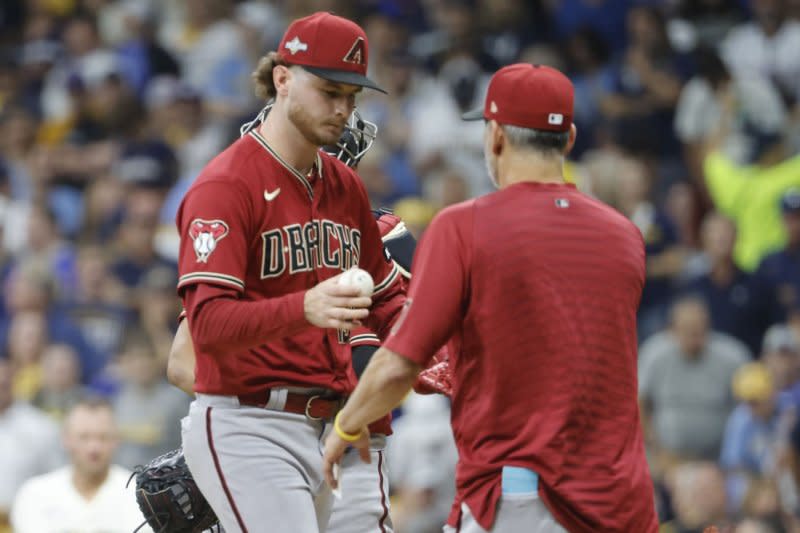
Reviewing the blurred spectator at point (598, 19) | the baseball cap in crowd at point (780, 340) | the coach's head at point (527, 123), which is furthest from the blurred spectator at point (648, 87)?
the coach's head at point (527, 123)

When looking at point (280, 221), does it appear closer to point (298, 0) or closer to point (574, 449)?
point (574, 449)

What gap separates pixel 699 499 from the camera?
24.1 ft

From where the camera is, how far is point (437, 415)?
28.1 feet

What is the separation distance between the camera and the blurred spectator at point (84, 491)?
7.25 meters

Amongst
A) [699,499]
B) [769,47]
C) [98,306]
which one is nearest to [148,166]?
[98,306]

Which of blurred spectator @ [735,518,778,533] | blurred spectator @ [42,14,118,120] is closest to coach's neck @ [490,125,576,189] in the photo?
blurred spectator @ [735,518,778,533]

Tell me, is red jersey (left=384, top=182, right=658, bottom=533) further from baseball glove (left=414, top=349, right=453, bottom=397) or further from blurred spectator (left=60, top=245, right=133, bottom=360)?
blurred spectator (left=60, top=245, right=133, bottom=360)

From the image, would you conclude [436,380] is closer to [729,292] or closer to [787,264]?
[729,292]

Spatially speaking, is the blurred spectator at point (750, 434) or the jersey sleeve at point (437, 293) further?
the blurred spectator at point (750, 434)

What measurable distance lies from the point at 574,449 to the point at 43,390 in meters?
6.86

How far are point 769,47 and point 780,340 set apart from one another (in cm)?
270

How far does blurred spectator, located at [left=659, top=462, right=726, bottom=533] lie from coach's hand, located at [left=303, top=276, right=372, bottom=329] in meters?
3.78

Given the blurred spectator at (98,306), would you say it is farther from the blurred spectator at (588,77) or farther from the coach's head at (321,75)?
the coach's head at (321,75)

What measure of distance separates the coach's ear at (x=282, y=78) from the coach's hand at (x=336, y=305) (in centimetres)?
72
